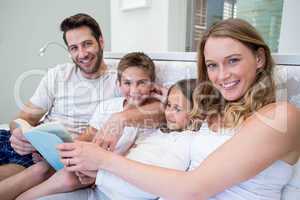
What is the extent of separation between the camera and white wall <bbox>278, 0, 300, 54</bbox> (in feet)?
4.23

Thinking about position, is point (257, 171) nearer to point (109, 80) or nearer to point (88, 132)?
point (88, 132)

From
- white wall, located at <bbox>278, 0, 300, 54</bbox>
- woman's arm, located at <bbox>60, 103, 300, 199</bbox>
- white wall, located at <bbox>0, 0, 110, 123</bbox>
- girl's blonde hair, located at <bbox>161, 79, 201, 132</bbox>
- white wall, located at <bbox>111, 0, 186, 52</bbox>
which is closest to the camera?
woman's arm, located at <bbox>60, 103, 300, 199</bbox>

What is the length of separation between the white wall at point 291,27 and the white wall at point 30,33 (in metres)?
1.59

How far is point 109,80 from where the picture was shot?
155 centimetres

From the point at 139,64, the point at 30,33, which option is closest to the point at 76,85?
the point at 139,64

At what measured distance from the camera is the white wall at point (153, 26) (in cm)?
186

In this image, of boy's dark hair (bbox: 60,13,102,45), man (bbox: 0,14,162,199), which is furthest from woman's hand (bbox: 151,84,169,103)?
boy's dark hair (bbox: 60,13,102,45)

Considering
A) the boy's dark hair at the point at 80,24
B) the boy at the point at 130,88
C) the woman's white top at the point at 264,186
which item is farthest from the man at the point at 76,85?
the woman's white top at the point at 264,186

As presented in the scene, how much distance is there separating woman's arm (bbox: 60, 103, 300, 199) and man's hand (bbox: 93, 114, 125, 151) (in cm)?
30

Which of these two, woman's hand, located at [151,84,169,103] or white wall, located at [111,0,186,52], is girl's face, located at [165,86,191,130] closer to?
woman's hand, located at [151,84,169,103]

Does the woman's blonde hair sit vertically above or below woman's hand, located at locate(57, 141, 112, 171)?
above

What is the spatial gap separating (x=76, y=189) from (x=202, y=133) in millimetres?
534

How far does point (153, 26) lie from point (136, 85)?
775 mm

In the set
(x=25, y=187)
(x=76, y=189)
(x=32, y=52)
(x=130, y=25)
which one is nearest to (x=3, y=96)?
(x=32, y=52)
